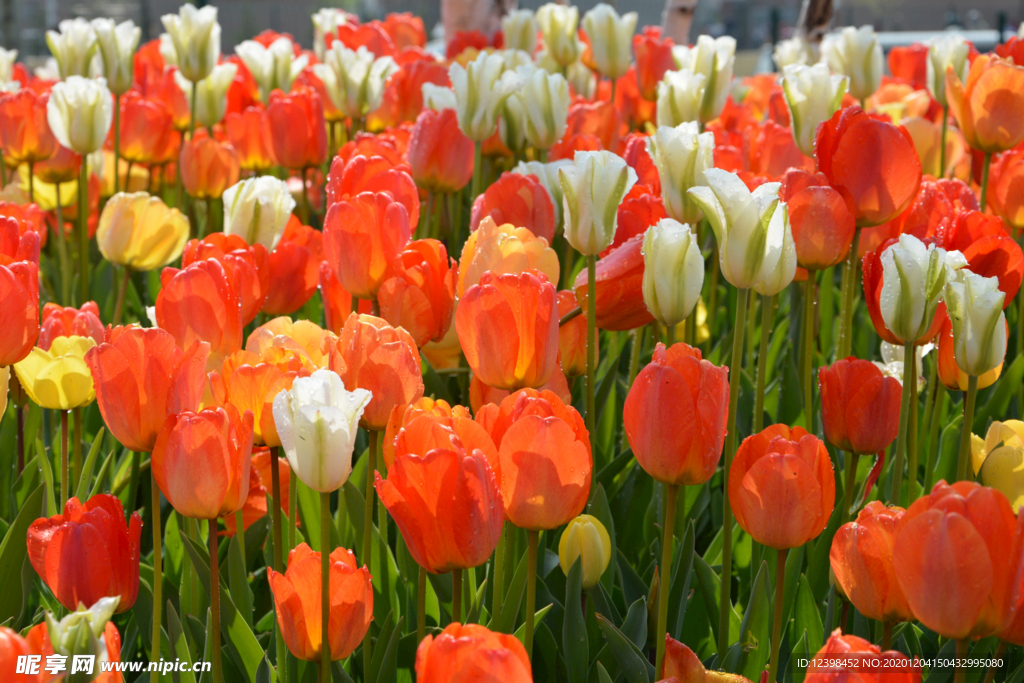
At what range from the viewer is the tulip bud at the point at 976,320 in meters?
0.95

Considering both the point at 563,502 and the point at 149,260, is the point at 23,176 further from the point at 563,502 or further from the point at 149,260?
the point at 563,502

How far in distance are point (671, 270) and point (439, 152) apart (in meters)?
0.93

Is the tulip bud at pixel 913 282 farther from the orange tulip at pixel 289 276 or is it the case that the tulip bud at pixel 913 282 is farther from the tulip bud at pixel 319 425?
the orange tulip at pixel 289 276

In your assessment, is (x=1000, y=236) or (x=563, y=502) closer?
(x=563, y=502)

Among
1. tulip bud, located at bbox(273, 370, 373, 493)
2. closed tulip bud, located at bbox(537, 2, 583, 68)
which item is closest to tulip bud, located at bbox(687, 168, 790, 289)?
tulip bud, located at bbox(273, 370, 373, 493)

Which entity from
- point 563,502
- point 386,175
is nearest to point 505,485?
point 563,502

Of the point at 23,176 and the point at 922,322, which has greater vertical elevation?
the point at 922,322

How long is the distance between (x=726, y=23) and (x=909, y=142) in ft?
92.9

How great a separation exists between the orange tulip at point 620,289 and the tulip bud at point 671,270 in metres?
0.16

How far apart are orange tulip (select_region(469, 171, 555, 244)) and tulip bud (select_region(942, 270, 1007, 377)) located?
2.25 feet

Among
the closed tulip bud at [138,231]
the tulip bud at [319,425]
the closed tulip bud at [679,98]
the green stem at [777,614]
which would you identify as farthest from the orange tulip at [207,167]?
the green stem at [777,614]

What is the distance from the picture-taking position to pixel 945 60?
2.37 m

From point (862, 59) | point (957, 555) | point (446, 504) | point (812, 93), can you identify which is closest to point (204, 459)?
point (446, 504)

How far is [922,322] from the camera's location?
3.34 ft
